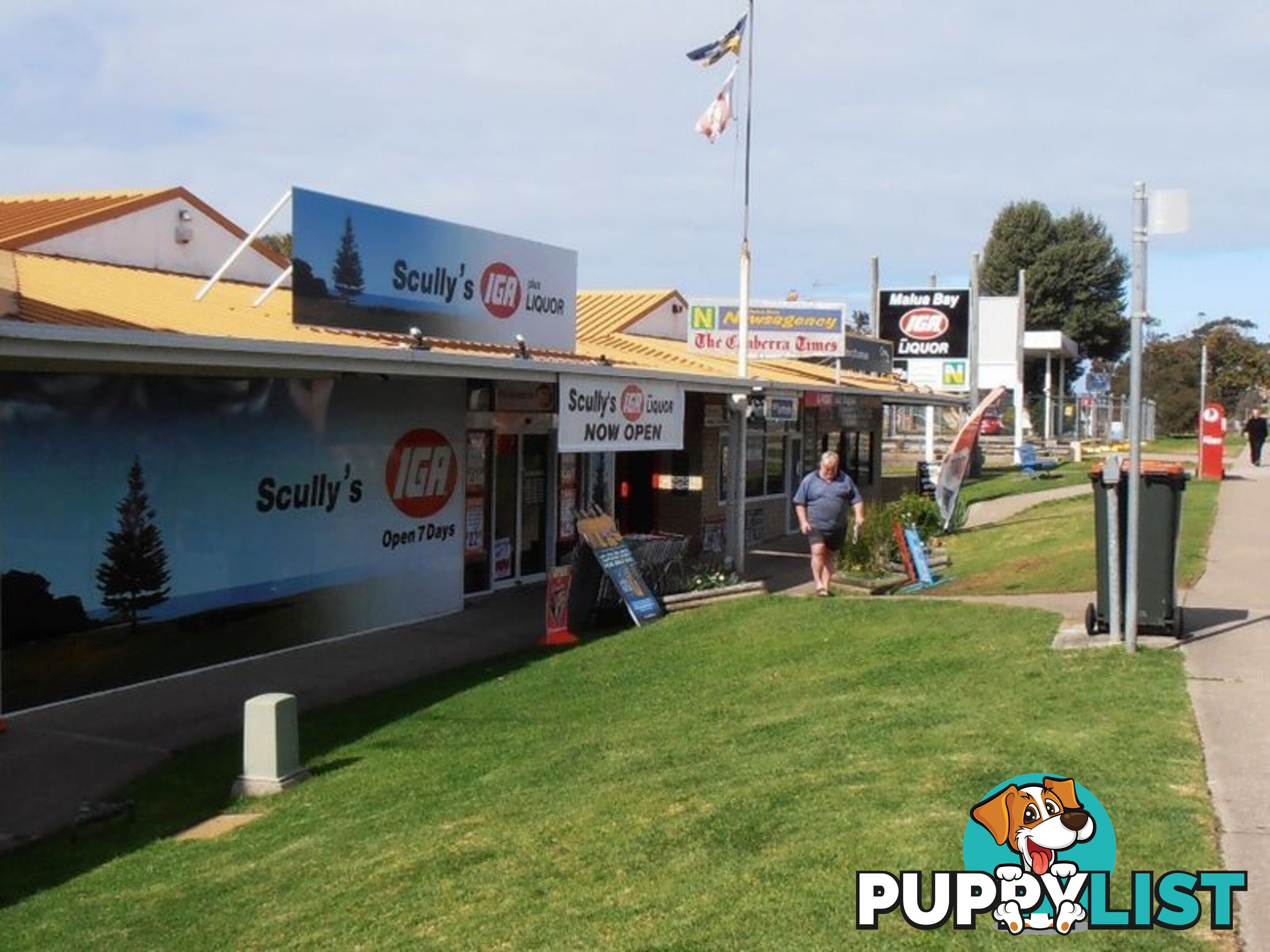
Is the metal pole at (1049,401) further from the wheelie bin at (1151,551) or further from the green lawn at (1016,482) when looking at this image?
the wheelie bin at (1151,551)

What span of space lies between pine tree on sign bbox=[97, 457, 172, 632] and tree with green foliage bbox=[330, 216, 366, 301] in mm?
2583

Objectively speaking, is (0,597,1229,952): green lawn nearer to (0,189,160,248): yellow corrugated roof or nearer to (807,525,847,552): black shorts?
(807,525,847,552): black shorts

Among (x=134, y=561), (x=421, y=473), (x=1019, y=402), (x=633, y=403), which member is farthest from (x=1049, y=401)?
(x=134, y=561)

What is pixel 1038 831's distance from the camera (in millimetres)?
5082

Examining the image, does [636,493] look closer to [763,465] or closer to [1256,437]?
[763,465]

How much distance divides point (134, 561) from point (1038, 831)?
8338 millimetres

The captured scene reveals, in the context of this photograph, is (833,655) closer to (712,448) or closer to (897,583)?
(897,583)

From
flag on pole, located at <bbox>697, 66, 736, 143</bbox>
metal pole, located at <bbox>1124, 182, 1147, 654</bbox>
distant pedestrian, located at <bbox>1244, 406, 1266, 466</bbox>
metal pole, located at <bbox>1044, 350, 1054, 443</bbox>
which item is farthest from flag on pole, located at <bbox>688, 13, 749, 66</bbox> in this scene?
metal pole, located at <bbox>1044, 350, 1054, 443</bbox>

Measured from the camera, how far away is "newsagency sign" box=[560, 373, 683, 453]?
13.4 meters

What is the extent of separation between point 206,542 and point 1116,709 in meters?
7.85

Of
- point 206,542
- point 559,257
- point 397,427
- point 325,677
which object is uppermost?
point 559,257

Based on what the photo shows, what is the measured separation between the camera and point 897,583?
15094 mm

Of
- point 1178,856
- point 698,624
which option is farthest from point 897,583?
point 1178,856

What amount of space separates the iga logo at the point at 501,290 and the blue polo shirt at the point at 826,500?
3.83m
